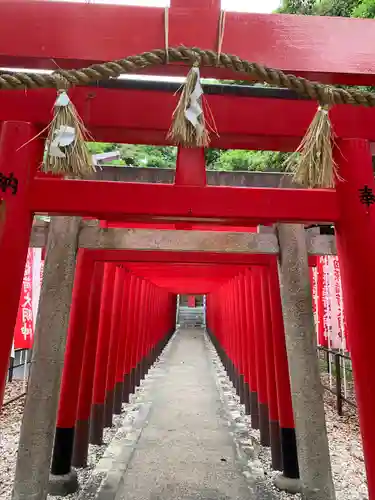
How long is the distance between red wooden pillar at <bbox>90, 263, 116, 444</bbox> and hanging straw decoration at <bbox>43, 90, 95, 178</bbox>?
466 centimetres

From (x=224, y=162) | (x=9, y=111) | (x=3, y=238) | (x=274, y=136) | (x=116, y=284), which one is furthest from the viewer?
(x=224, y=162)

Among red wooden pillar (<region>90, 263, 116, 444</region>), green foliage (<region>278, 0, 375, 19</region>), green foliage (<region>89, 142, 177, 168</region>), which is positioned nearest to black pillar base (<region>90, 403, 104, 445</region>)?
red wooden pillar (<region>90, 263, 116, 444</region>)

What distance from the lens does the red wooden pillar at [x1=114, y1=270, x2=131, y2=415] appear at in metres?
8.30

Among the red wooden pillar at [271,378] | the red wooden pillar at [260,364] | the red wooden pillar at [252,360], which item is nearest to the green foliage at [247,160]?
the red wooden pillar at [252,360]

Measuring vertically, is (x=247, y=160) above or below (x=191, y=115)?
above

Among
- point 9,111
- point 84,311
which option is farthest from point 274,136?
point 84,311

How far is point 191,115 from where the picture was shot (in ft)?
5.45

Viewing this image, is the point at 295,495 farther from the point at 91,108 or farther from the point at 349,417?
the point at 91,108

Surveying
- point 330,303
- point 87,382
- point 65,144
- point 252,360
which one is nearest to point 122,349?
point 252,360

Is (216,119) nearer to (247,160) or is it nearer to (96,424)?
(96,424)

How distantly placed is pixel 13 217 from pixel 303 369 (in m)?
3.04

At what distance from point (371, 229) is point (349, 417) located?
6.59 meters

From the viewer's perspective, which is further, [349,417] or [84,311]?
[349,417]

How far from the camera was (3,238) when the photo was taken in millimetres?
2027
